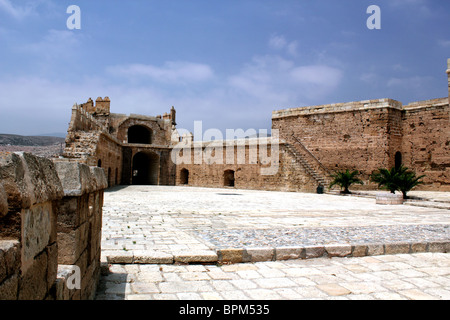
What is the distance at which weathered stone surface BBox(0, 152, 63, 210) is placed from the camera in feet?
4.50

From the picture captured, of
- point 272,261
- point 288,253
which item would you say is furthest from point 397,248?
point 272,261

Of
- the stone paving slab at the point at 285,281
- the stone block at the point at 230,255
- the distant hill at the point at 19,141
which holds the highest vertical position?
the distant hill at the point at 19,141

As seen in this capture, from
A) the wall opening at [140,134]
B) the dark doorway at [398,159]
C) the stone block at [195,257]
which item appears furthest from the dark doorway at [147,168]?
the stone block at [195,257]

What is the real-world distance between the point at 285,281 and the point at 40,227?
2705 millimetres

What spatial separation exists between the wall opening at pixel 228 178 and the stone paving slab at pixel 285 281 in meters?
19.2

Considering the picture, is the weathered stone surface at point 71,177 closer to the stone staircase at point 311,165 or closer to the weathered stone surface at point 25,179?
the weathered stone surface at point 25,179

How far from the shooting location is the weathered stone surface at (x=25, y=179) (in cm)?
137

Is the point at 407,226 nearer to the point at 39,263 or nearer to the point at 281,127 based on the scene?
the point at 39,263

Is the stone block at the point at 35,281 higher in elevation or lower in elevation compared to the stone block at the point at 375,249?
higher

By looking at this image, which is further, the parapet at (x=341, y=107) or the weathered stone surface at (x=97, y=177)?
the parapet at (x=341, y=107)

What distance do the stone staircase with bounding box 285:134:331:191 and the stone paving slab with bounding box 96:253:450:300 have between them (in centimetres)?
1462

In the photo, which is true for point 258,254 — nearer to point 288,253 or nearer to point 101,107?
point 288,253

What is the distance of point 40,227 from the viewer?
5.60ft
